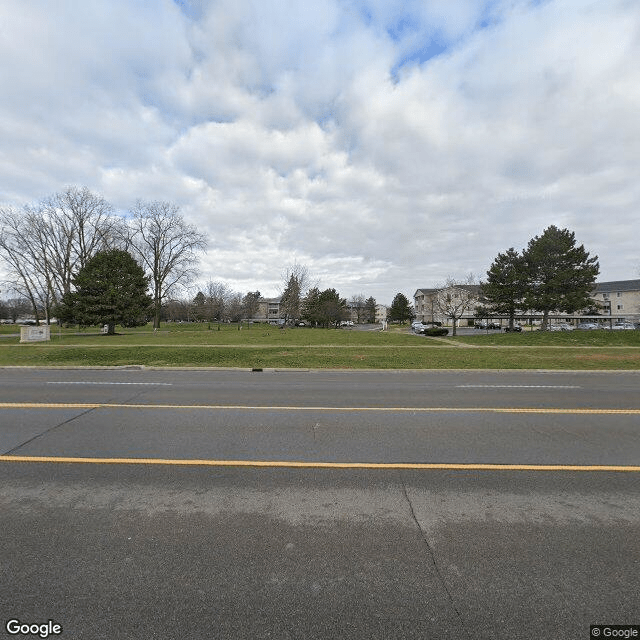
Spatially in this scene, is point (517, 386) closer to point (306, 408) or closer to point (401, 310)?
point (306, 408)

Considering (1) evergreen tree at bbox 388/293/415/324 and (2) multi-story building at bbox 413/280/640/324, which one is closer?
(2) multi-story building at bbox 413/280/640/324

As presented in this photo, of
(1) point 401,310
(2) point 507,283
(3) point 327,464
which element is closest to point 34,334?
(3) point 327,464

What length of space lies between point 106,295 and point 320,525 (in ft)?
126

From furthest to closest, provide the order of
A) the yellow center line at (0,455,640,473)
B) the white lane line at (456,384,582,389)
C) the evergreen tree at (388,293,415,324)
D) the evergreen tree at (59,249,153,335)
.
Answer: the evergreen tree at (388,293,415,324) < the evergreen tree at (59,249,153,335) < the white lane line at (456,384,582,389) < the yellow center line at (0,455,640,473)

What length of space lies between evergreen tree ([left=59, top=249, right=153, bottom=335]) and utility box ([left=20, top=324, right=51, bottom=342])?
19.1 ft

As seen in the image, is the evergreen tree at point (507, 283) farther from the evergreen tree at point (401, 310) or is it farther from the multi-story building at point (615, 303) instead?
the evergreen tree at point (401, 310)

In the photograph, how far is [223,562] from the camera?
270 centimetres

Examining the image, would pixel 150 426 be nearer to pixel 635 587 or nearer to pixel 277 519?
pixel 277 519

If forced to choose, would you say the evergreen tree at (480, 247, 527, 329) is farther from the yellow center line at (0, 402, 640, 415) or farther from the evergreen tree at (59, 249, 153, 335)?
the evergreen tree at (59, 249, 153, 335)

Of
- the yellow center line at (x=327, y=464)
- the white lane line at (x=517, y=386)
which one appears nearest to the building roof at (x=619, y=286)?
the white lane line at (x=517, y=386)

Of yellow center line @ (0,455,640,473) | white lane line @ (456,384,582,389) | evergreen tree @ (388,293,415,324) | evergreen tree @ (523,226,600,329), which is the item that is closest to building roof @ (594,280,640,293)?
evergreen tree @ (388,293,415,324)

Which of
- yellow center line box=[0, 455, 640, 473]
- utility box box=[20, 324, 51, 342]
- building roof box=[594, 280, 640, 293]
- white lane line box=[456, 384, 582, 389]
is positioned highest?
building roof box=[594, 280, 640, 293]

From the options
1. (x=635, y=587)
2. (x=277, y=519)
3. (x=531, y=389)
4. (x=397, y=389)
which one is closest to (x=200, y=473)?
(x=277, y=519)

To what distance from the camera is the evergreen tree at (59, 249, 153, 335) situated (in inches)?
1363
